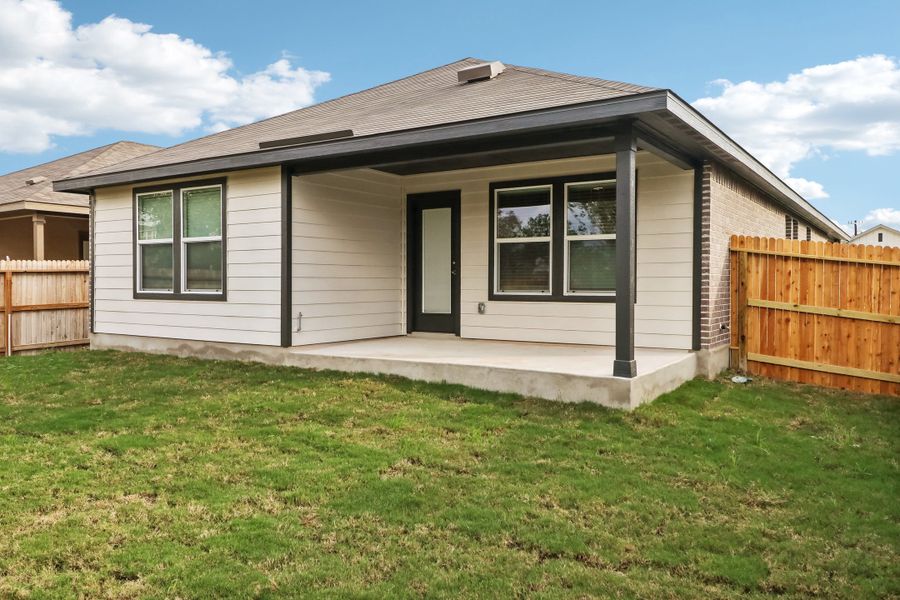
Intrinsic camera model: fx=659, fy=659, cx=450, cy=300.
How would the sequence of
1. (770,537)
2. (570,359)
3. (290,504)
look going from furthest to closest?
(570,359) < (290,504) < (770,537)

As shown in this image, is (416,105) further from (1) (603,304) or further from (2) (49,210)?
(2) (49,210)

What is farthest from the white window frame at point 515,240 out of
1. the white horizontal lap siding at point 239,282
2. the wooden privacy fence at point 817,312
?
the white horizontal lap siding at point 239,282

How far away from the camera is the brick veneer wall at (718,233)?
759cm

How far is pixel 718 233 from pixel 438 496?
5.61m

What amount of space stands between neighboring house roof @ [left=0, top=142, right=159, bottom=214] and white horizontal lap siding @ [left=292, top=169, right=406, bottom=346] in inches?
222

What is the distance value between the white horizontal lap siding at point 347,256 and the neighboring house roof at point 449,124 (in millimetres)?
695

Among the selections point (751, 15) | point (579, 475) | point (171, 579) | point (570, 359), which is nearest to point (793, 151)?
point (751, 15)

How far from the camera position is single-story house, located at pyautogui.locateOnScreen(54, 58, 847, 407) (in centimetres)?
643

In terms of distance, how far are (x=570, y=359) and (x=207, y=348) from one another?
494cm

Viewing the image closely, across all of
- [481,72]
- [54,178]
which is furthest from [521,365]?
[54,178]

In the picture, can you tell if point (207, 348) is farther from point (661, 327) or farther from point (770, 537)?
point (770, 537)

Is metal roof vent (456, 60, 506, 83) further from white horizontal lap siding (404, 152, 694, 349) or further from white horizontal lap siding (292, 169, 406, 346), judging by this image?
white horizontal lap siding (292, 169, 406, 346)

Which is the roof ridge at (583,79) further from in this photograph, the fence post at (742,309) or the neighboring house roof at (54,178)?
the neighboring house roof at (54,178)

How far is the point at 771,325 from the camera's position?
A: 321 inches
